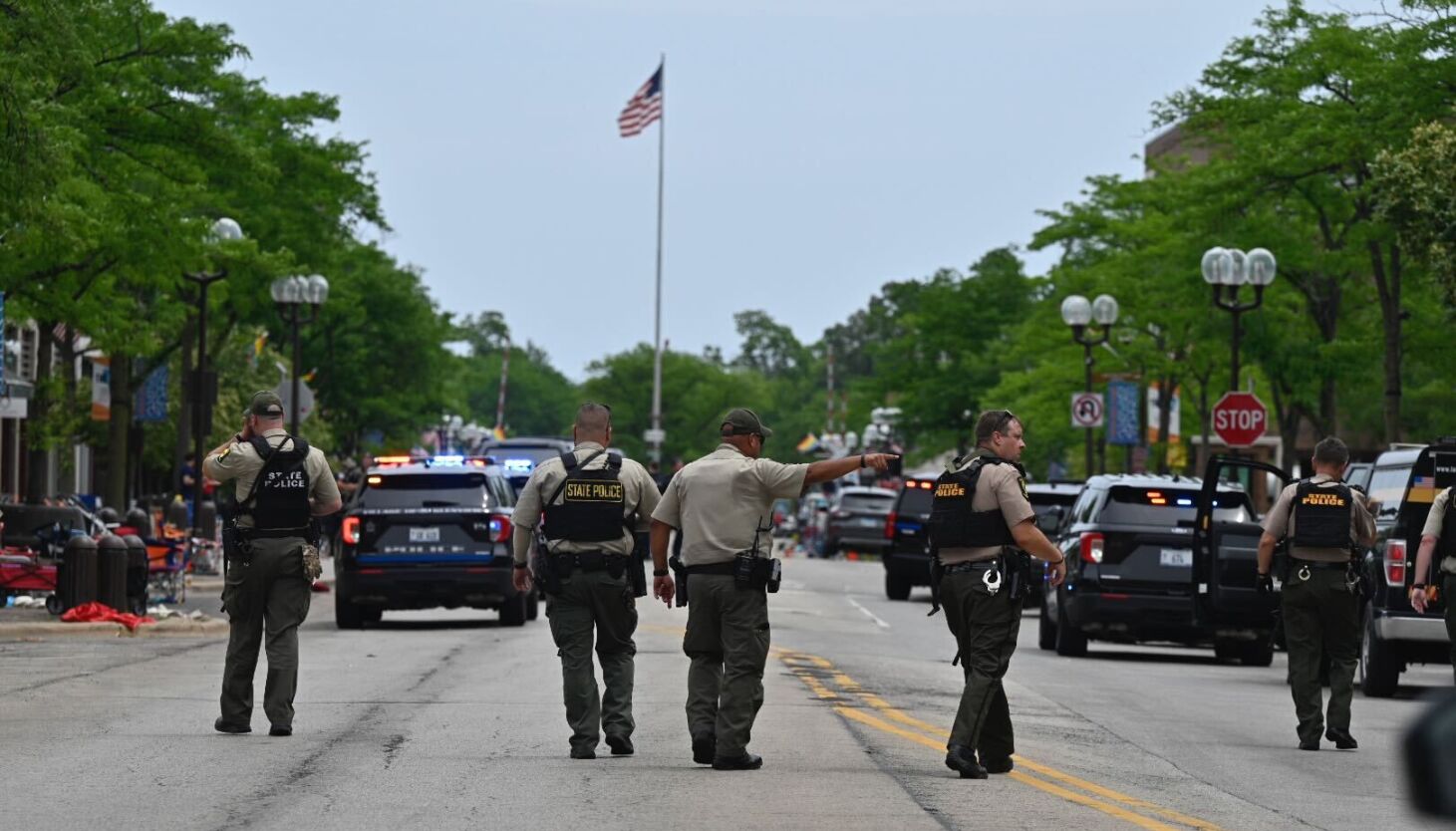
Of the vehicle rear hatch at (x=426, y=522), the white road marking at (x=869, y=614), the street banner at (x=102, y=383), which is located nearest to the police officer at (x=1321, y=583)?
the vehicle rear hatch at (x=426, y=522)

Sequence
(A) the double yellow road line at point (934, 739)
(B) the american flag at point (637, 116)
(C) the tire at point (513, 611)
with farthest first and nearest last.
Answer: (B) the american flag at point (637, 116) < (C) the tire at point (513, 611) < (A) the double yellow road line at point (934, 739)

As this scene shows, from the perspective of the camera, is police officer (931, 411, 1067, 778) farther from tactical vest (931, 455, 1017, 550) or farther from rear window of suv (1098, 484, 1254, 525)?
rear window of suv (1098, 484, 1254, 525)

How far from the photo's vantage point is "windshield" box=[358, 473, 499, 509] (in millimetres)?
25078

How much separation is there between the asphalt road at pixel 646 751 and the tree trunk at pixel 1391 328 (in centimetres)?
1438

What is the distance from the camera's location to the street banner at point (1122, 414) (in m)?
49.8

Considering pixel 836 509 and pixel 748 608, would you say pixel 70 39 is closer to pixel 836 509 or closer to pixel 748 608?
pixel 748 608

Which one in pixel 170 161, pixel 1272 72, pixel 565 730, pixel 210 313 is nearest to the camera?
pixel 565 730

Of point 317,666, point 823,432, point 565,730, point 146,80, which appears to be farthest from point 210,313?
point 823,432

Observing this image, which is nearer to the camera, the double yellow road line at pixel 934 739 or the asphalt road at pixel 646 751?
the asphalt road at pixel 646 751

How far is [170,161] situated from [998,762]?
2444 cm

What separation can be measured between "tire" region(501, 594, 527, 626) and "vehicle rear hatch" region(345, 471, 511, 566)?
80 cm

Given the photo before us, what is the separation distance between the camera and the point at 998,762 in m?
11.8

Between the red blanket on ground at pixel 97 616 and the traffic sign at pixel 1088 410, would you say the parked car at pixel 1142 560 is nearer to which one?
the red blanket on ground at pixel 97 616

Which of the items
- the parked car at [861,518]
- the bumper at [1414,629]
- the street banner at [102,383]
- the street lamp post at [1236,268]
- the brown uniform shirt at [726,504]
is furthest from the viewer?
the parked car at [861,518]
